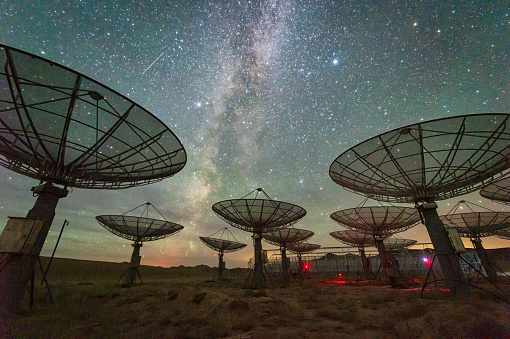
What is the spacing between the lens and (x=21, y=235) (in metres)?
11.0

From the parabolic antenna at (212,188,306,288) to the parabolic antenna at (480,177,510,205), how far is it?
1821 centimetres

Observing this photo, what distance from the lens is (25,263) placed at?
1116 cm

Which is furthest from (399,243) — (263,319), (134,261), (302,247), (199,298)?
(134,261)

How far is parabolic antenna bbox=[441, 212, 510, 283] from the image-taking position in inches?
949

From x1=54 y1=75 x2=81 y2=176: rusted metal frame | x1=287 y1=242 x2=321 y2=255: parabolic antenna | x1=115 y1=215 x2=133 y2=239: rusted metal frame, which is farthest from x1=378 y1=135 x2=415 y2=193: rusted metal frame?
x1=287 y1=242 x2=321 y2=255: parabolic antenna

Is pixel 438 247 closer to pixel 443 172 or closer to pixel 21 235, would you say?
pixel 443 172

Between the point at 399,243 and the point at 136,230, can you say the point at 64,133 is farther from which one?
the point at 399,243

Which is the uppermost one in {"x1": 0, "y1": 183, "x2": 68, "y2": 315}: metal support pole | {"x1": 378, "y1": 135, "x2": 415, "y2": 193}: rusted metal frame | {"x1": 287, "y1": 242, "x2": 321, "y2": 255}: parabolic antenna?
{"x1": 378, "y1": 135, "x2": 415, "y2": 193}: rusted metal frame

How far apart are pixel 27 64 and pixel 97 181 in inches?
290

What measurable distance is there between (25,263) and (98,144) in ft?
22.0

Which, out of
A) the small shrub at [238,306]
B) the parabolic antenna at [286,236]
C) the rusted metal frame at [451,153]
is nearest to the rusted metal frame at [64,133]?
the small shrub at [238,306]

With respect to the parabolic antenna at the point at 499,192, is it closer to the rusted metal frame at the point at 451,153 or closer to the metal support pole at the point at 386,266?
the metal support pole at the point at 386,266

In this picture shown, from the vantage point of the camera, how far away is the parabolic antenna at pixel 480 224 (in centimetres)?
2411

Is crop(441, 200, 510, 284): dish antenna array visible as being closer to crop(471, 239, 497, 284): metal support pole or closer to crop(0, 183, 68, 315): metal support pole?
crop(471, 239, 497, 284): metal support pole
